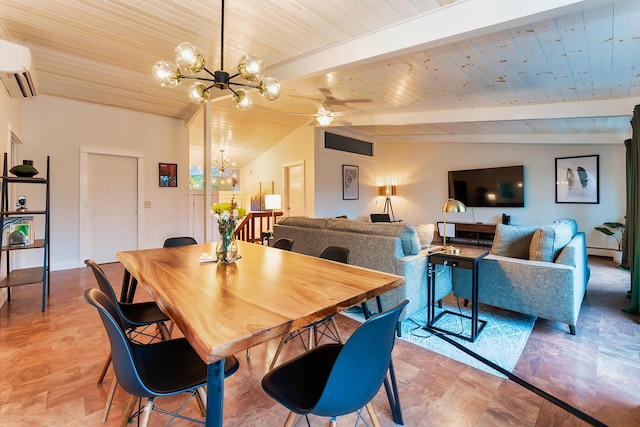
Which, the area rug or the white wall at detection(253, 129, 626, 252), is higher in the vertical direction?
the white wall at detection(253, 129, 626, 252)

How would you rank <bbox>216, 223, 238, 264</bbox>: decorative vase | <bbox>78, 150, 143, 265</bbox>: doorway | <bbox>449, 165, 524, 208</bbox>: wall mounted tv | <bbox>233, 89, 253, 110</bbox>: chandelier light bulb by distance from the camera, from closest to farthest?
<bbox>216, 223, 238, 264</bbox>: decorative vase, <bbox>233, 89, 253, 110</bbox>: chandelier light bulb, <bbox>78, 150, 143, 265</bbox>: doorway, <bbox>449, 165, 524, 208</bbox>: wall mounted tv

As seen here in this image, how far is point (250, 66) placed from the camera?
218 centimetres

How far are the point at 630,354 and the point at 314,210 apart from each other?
16.9 feet

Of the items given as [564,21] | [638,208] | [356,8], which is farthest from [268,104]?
[638,208]

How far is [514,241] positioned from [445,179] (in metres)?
4.82

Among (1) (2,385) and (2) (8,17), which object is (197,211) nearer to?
(2) (8,17)

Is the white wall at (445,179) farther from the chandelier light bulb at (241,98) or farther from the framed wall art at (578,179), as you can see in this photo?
the chandelier light bulb at (241,98)

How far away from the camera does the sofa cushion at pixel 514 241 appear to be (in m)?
2.96

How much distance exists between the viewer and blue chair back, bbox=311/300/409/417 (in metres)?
0.93

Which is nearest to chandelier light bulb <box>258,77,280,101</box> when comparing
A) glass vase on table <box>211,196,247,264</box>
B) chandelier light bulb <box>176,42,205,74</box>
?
chandelier light bulb <box>176,42,205,74</box>

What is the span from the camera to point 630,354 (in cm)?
220

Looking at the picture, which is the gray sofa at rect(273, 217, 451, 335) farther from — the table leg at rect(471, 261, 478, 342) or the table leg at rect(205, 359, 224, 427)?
the table leg at rect(205, 359, 224, 427)

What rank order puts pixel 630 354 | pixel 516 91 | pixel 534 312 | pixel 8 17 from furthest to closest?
1. pixel 516 91
2. pixel 8 17
3. pixel 534 312
4. pixel 630 354

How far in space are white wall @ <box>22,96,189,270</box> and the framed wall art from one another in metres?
7.65
